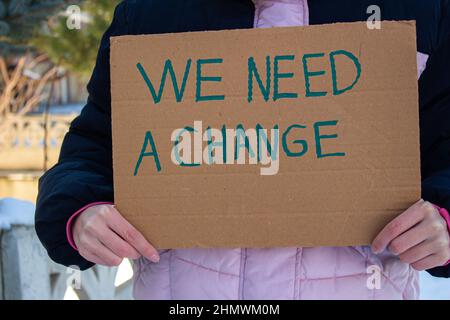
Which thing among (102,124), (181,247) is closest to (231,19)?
(102,124)

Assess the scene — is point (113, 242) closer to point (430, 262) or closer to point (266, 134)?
point (266, 134)

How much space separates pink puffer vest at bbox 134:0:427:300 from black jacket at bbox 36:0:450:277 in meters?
0.04

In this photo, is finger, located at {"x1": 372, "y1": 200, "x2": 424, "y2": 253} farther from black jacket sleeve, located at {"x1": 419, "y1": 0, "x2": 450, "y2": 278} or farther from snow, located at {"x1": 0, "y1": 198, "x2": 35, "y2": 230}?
snow, located at {"x1": 0, "y1": 198, "x2": 35, "y2": 230}

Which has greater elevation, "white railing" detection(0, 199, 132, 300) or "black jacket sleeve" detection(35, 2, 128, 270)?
"black jacket sleeve" detection(35, 2, 128, 270)

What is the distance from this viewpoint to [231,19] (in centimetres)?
108

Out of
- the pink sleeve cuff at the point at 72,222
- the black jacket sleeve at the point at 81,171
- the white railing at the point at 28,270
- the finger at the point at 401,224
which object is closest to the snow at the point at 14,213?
the white railing at the point at 28,270

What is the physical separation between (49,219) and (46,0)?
2.02 m

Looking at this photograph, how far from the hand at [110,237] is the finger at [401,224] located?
1.28ft

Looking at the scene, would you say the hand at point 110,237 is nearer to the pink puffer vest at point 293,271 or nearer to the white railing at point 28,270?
the pink puffer vest at point 293,271

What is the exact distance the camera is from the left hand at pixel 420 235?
92 centimetres

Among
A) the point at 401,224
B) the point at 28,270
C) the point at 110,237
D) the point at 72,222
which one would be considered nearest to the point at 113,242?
the point at 110,237

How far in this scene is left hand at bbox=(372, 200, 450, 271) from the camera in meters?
0.92

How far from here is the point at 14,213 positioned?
7.43 ft

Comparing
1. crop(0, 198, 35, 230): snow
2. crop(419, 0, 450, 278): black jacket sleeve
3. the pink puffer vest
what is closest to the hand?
the pink puffer vest
